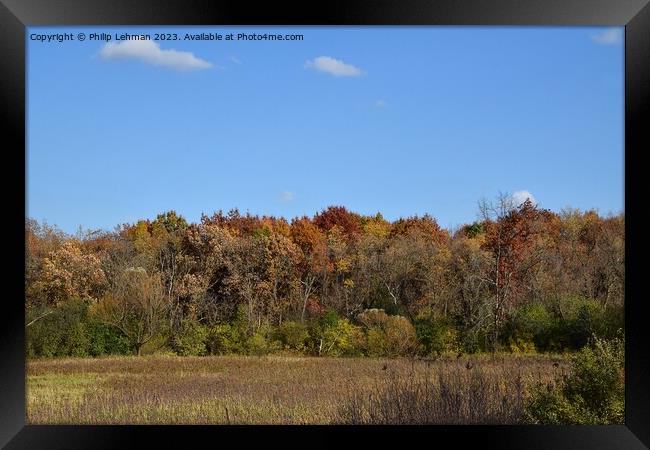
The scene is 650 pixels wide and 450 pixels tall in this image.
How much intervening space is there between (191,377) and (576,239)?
7.44 metres

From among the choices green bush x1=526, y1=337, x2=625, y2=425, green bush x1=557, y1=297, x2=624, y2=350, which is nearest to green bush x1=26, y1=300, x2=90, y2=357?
green bush x1=526, y1=337, x2=625, y2=425

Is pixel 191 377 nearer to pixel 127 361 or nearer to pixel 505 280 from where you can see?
pixel 127 361

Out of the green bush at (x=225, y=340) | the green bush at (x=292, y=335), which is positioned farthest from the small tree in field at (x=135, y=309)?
the green bush at (x=292, y=335)

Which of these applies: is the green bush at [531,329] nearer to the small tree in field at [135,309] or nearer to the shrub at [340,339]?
the shrub at [340,339]

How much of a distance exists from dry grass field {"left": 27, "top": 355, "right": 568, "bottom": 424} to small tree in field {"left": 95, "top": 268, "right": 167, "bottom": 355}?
455 millimetres

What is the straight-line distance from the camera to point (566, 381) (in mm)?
5445

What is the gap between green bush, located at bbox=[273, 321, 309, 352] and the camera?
34.7 feet

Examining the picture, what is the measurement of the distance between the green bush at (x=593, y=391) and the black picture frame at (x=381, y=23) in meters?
1.48

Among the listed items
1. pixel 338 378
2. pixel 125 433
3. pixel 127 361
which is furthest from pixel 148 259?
pixel 125 433

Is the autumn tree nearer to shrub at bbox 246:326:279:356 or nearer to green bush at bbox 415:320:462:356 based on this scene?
shrub at bbox 246:326:279:356

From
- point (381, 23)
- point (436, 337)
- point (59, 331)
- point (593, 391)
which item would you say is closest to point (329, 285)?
point (436, 337)

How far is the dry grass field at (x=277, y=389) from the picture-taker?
603 cm

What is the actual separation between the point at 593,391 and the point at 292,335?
597cm

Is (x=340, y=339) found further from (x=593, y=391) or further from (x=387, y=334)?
(x=593, y=391)
